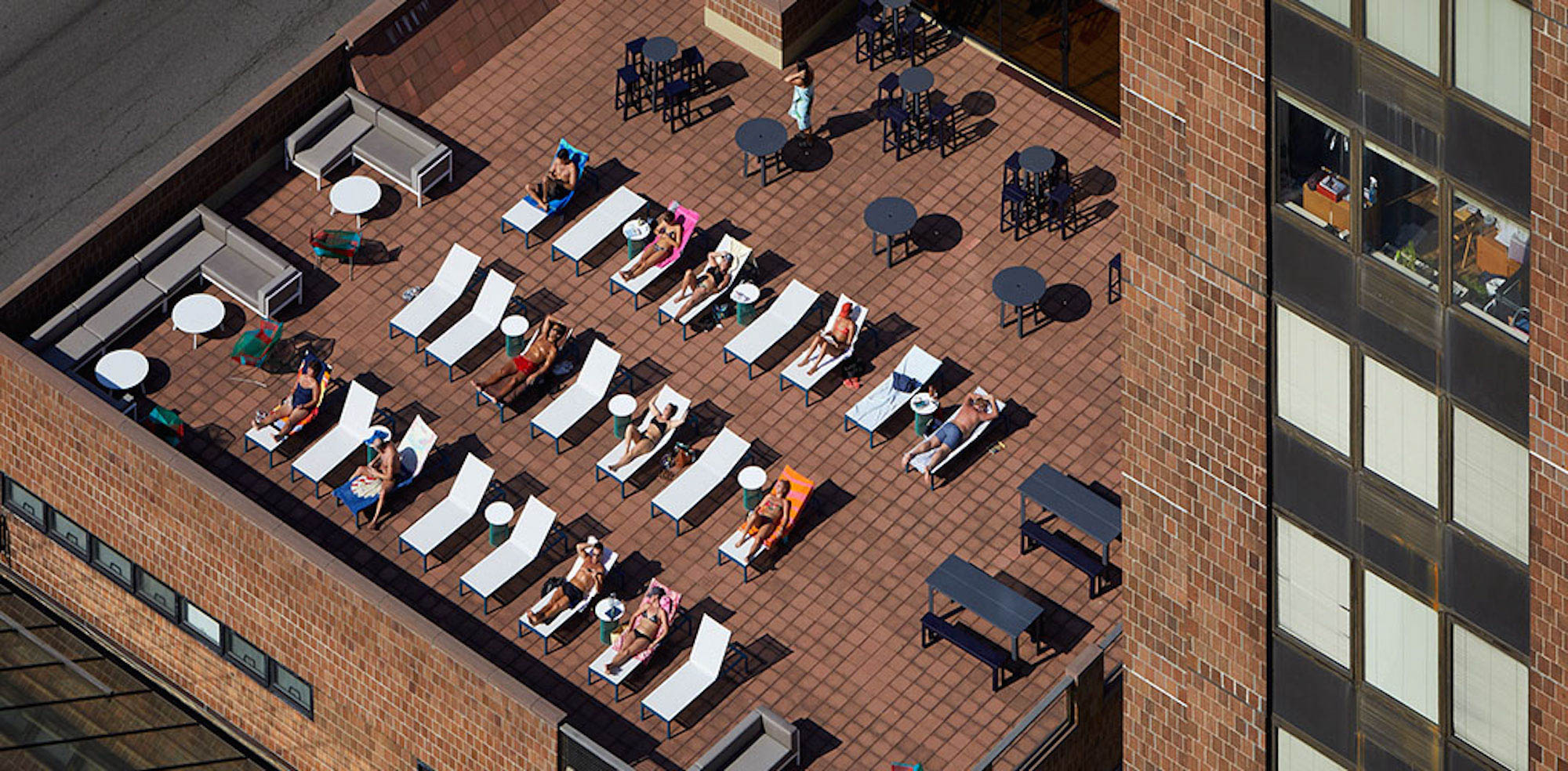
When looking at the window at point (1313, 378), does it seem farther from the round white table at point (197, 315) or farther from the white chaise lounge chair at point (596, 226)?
the round white table at point (197, 315)

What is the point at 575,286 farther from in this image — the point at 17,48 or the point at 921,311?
the point at 17,48

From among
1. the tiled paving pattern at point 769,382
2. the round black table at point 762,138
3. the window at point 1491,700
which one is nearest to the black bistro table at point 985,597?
the tiled paving pattern at point 769,382

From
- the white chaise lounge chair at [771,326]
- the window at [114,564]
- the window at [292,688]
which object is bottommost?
the window at [292,688]


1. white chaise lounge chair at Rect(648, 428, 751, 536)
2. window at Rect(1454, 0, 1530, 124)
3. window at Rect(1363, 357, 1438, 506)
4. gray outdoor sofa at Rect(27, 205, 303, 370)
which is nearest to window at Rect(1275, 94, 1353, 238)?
window at Rect(1363, 357, 1438, 506)

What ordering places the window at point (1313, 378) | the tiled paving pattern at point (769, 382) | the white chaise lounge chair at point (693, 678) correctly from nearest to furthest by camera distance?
1. the window at point (1313, 378)
2. the white chaise lounge chair at point (693, 678)
3. the tiled paving pattern at point (769, 382)

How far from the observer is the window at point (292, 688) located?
57.5 metres

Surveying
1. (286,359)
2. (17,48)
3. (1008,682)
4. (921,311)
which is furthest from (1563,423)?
(17,48)

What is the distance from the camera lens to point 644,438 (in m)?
58.7

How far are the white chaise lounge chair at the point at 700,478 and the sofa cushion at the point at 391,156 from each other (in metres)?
9.07

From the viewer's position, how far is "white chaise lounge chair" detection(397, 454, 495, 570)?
57406 mm

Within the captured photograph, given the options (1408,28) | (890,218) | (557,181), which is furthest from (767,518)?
(1408,28)

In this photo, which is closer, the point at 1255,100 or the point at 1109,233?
the point at 1255,100

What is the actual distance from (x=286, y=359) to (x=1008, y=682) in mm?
14713

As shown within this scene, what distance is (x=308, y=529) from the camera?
5834 cm
